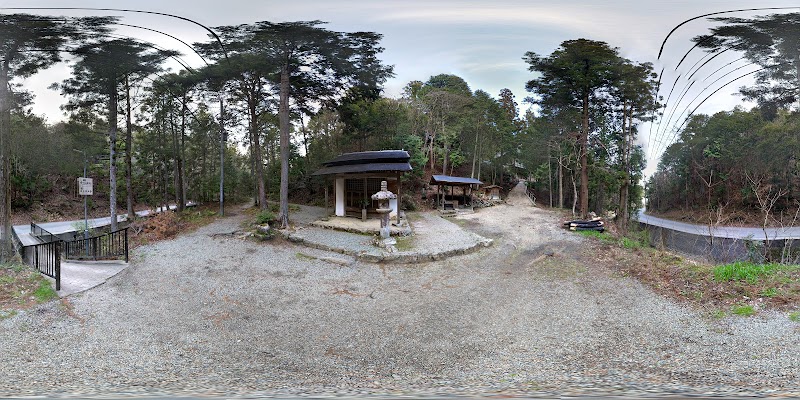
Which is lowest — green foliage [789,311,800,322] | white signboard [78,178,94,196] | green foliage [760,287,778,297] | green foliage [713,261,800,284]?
green foliage [789,311,800,322]

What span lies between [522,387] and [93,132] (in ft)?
48.9

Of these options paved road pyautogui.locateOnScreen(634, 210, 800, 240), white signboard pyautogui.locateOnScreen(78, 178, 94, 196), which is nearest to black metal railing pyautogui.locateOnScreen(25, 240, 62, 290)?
white signboard pyautogui.locateOnScreen(78, 178, 94, 196)

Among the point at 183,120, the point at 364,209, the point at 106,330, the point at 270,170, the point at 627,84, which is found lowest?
the point at 106,330

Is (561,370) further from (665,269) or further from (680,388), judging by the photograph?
(665,269)

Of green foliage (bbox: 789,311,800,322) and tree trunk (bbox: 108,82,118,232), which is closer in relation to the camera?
green foliage (bbox: 789,311,800,322)

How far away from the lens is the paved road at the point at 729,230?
1012 centimetres

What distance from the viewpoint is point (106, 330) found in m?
3.72

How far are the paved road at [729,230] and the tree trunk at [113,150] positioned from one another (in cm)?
1433

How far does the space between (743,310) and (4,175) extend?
1212cm

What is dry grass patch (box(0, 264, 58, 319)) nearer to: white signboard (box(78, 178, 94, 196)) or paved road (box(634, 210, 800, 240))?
white signboard (box(78, 178, 94, 196))

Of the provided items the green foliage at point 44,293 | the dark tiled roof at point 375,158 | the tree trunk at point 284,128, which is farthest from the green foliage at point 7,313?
the dark tiled roof at point 375,158

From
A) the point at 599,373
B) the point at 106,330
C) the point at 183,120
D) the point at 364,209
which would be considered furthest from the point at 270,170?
the point at 599,373

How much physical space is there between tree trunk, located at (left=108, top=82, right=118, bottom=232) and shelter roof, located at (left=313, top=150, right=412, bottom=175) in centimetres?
564

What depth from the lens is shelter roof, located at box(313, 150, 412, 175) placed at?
10.9m
